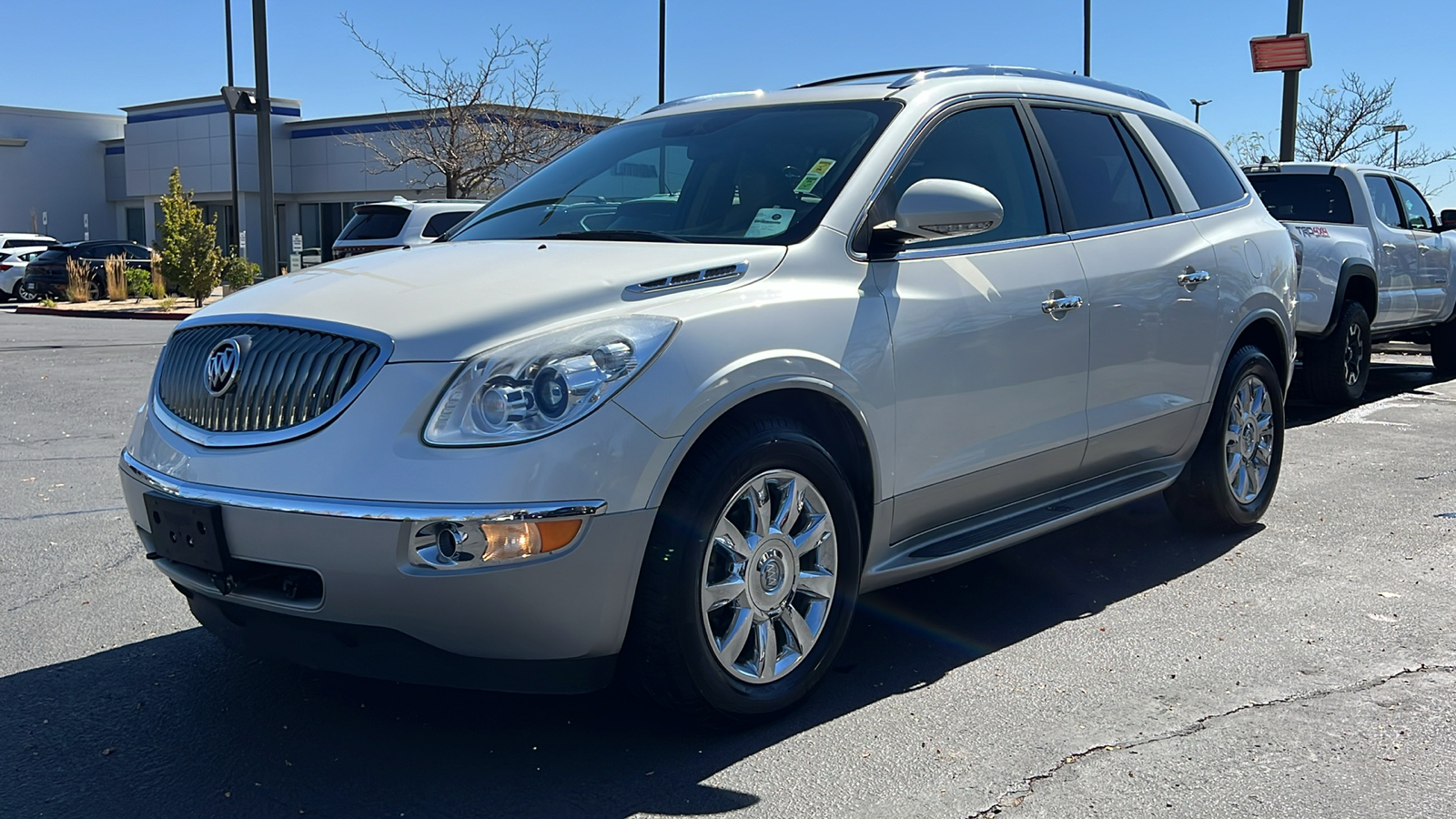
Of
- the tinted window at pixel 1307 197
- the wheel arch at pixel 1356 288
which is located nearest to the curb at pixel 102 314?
the tinted window at pixel 1307 197

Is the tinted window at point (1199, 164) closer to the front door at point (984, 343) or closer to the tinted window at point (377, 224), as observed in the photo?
the front door at point (984, 343)

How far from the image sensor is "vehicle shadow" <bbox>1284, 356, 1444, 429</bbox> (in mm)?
9828

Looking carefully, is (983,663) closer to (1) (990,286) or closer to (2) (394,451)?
(1) (990,286)

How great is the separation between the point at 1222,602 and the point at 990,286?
1.57 meters

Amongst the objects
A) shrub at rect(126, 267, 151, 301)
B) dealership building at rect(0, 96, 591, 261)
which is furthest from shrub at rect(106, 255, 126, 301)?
dealership building at rect(0, 96, 591, 261)

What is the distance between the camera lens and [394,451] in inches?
118

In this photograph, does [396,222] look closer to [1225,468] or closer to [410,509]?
[1225,468]

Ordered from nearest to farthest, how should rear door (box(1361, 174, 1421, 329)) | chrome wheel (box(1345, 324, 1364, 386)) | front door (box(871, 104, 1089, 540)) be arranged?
front door (box(871, 104, 1089, 540)) → chrome wheel (box(1345, 324, 1364, 386)) → rear door (box(1361, 174, 1421, 329))

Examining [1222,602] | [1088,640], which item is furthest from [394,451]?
[1222,602]

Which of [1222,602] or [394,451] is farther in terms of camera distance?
[1222,602]

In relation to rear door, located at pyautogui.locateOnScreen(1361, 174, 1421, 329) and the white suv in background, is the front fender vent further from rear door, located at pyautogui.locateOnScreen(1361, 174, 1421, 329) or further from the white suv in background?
the white suv in background

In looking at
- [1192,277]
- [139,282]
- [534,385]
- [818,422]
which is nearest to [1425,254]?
[1192,277]

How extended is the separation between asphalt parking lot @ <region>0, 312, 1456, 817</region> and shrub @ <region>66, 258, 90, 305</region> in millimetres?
25835

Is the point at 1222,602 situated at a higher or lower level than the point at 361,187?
lower
